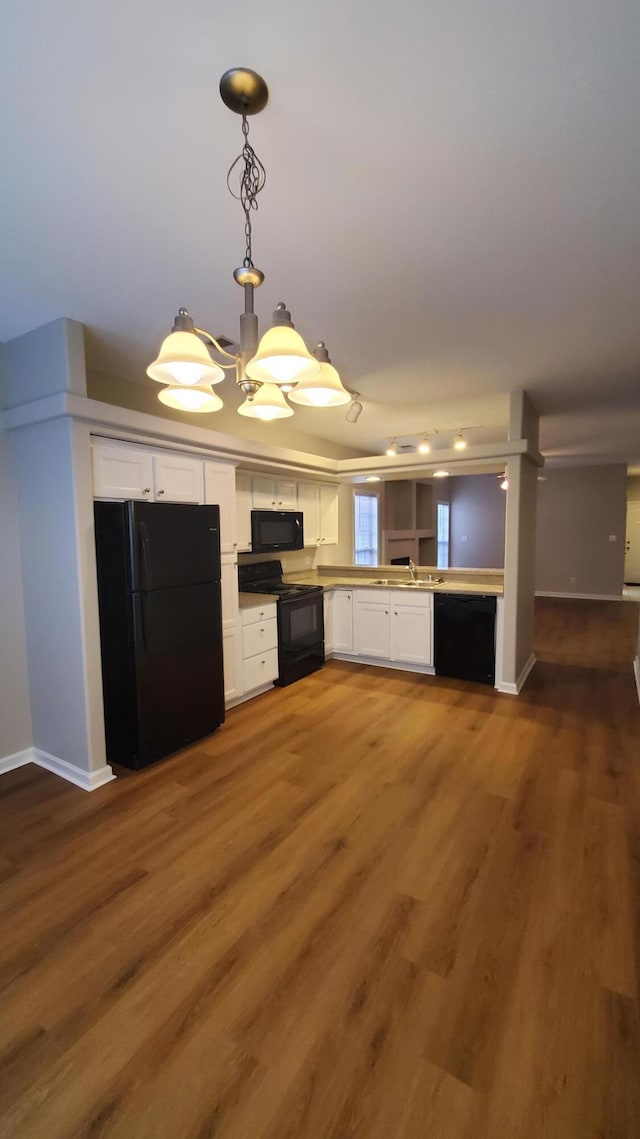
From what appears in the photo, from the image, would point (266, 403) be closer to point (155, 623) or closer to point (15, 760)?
point (155, 623)

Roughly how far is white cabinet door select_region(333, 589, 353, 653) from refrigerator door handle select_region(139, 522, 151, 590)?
263 cm

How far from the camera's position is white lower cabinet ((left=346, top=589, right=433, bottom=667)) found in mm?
4582

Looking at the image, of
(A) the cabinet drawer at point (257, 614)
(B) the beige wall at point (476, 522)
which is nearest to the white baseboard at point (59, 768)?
(A) the cabinet drawer at point (257, 614)

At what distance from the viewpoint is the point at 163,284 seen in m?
2.22

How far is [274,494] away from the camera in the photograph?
15.3 feet

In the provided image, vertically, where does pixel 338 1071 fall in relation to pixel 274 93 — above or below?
below

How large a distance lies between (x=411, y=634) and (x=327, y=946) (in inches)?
126

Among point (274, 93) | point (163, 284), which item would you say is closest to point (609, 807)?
point (274, 93)

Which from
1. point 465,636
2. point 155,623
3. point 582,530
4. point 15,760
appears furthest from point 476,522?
point 15,760

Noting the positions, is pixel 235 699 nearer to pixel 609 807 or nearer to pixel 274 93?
pixel 609 807

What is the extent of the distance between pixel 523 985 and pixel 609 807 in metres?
1.30

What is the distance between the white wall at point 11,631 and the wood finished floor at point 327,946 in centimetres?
29

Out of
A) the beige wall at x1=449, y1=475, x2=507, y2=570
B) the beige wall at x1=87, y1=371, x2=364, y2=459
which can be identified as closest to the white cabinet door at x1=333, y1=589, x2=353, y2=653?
the beige wall at x1=87, y1=371, x2=364, y2=459

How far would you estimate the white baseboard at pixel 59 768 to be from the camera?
2729 millimetres
